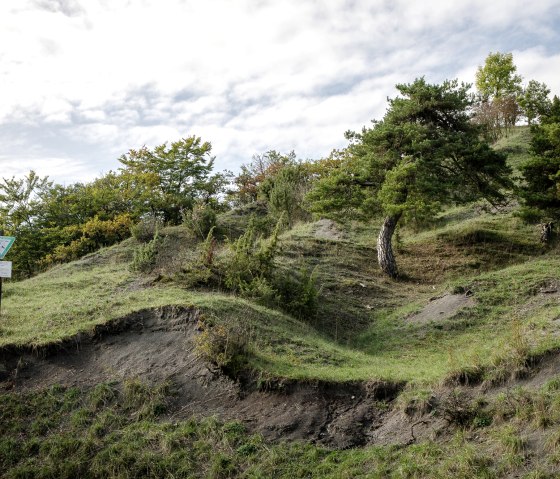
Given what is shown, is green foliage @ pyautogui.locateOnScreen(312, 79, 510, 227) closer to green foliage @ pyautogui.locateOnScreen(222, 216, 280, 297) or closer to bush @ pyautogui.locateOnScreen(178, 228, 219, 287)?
green foliage @ pyautogui.locateOnScreen(222, 216, 280, 297)

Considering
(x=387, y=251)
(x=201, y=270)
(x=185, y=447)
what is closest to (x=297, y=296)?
(x=201, y=270)

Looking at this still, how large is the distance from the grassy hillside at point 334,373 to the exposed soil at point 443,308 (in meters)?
0.06

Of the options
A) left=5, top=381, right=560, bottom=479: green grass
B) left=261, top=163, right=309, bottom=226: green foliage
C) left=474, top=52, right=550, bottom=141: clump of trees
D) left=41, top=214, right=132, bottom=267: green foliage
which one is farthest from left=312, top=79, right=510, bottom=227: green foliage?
left=474, top=52, right=550, bottom=141: clump of trees

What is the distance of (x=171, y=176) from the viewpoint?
30219 mm

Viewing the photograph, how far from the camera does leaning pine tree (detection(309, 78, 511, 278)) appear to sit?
15062mm

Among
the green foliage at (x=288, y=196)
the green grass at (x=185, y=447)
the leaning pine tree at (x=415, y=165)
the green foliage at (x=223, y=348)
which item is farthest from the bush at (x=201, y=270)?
the green foliage at (x=288, y=196)

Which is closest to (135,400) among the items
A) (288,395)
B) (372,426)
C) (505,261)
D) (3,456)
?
(3,456)

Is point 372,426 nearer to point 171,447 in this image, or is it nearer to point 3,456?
point 171,447

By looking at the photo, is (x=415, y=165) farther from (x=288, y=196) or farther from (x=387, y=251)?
(x=288, y=196)

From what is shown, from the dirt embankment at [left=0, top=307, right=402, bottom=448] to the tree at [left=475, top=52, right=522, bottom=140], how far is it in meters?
32.7

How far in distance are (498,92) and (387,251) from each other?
1154 inches

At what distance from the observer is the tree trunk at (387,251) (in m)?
17.1

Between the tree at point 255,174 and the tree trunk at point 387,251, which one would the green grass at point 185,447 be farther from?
the tree at point 255,174

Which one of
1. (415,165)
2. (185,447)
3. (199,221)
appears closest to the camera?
(185,447)
